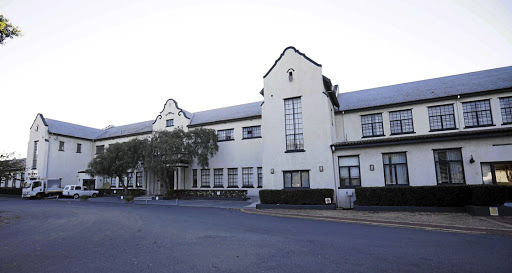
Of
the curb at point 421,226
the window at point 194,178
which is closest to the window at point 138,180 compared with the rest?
the window at point 194,178

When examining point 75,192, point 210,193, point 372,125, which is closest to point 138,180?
point 75,192

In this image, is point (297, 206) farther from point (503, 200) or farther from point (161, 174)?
point (161, 174)

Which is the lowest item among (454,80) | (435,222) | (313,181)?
(435,222)

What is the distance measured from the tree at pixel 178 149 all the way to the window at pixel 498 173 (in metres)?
21.7

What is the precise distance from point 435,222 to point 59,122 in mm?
47640

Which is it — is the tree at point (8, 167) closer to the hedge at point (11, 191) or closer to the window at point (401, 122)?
the hedge at point (11, 191)

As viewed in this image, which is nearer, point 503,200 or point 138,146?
point 503,200

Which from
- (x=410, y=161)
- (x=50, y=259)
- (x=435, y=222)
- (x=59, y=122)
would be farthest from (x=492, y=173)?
(x=59, y=122)

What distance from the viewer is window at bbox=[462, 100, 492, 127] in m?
20.8

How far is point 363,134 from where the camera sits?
24.0m

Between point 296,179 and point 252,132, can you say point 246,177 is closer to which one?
point 252,132

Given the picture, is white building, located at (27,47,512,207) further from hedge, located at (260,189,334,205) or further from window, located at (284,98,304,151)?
hedge, located at (260,189,334,205)

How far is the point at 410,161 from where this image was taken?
17641 mm

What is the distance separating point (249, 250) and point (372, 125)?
772 inches
